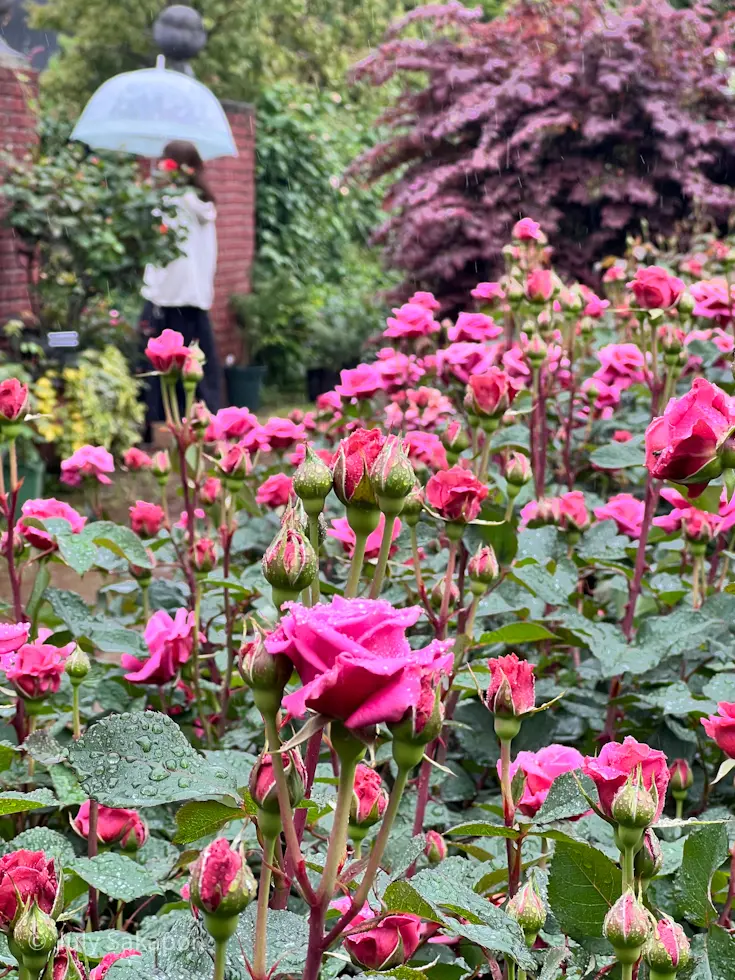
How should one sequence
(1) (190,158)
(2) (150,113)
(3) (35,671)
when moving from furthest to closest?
(1) (190,158)
(2) (150,113)
(3) (35,671)

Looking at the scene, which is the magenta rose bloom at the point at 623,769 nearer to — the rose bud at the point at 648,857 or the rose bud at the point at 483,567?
the rose bud at the point at 648,857

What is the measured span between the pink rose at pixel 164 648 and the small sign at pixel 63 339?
142 inches

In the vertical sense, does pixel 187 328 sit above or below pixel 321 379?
above

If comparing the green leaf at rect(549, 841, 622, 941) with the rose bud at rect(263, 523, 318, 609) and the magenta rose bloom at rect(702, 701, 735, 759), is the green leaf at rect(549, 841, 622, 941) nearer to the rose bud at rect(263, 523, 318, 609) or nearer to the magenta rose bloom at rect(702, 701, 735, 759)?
the magenta rose bloom at rect(702, 701, 735, 759)

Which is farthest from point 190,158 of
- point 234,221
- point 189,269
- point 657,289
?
point 657,289

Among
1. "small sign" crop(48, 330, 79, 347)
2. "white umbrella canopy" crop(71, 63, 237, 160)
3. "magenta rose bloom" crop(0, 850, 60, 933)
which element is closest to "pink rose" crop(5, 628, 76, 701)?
"magenta rose bloom" crop(0, 850, 60, 933)

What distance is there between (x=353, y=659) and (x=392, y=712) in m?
0.03

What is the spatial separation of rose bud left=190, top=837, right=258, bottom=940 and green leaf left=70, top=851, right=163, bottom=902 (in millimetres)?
240

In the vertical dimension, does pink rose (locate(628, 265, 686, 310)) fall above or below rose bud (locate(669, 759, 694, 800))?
above

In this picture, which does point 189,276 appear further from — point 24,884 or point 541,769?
point 24,884

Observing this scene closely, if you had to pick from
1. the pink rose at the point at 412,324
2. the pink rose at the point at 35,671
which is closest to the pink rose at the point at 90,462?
the pink rose at the point at 412,324

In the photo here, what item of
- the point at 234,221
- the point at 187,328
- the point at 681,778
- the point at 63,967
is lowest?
the point at 187,328

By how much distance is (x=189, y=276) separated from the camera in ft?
17.6

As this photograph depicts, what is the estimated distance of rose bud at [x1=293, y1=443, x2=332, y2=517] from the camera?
0.58m
